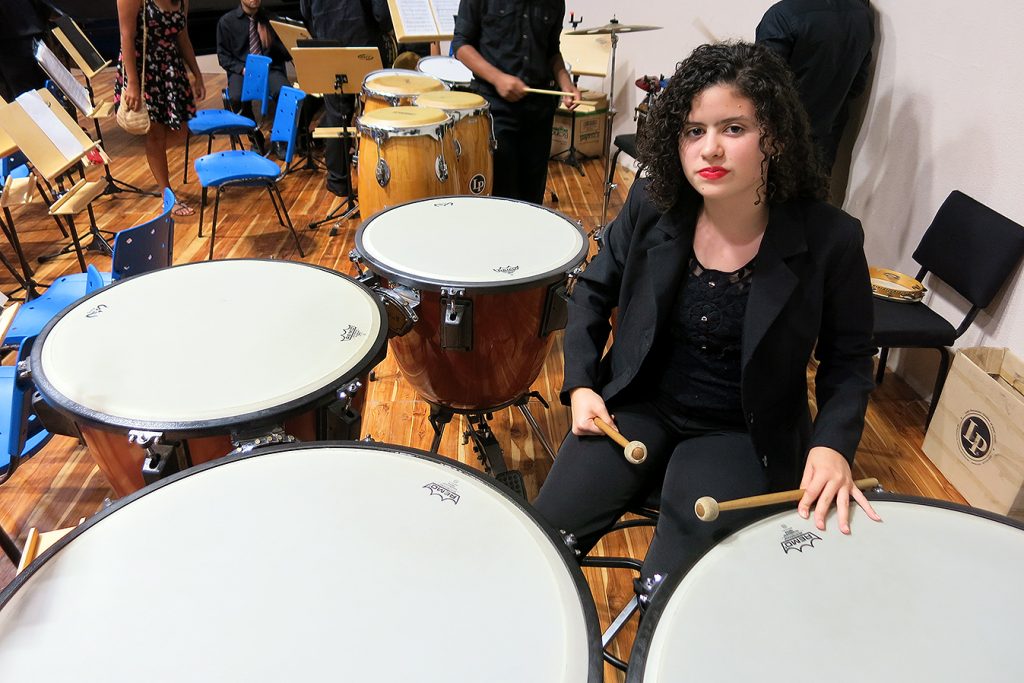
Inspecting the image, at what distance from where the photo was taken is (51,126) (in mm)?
2574

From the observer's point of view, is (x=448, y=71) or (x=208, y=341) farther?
(x=448, y=71)

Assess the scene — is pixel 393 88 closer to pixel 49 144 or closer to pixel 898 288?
pixel 49 144

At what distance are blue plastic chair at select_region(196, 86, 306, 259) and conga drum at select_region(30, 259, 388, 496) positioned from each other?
1.99m

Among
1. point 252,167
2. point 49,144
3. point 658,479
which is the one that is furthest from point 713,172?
point 252,167

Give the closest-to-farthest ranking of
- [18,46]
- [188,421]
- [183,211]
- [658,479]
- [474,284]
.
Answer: [188,421], [658,479], [474,284], [183,211], [18,46]

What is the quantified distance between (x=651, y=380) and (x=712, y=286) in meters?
0.23

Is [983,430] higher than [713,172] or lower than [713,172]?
lower

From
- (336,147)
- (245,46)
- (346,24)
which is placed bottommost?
(336,147)

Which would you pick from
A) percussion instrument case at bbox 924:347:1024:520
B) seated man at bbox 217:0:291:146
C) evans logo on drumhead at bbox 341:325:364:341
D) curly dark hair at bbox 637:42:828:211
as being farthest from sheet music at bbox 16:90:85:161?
percussion instrument case at bbox 924:347:1024:520

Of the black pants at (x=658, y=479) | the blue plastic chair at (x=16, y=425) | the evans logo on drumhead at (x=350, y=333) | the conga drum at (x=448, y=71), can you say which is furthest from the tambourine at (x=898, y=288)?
the blue plastic chair at (x=16, y=425)

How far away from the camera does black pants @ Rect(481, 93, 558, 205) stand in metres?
2.74

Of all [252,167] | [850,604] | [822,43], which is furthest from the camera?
[252,167]

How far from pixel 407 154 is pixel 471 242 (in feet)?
2.61

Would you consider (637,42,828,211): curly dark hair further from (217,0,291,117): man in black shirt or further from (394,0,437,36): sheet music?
(217,0,291,117): man in black shirt
